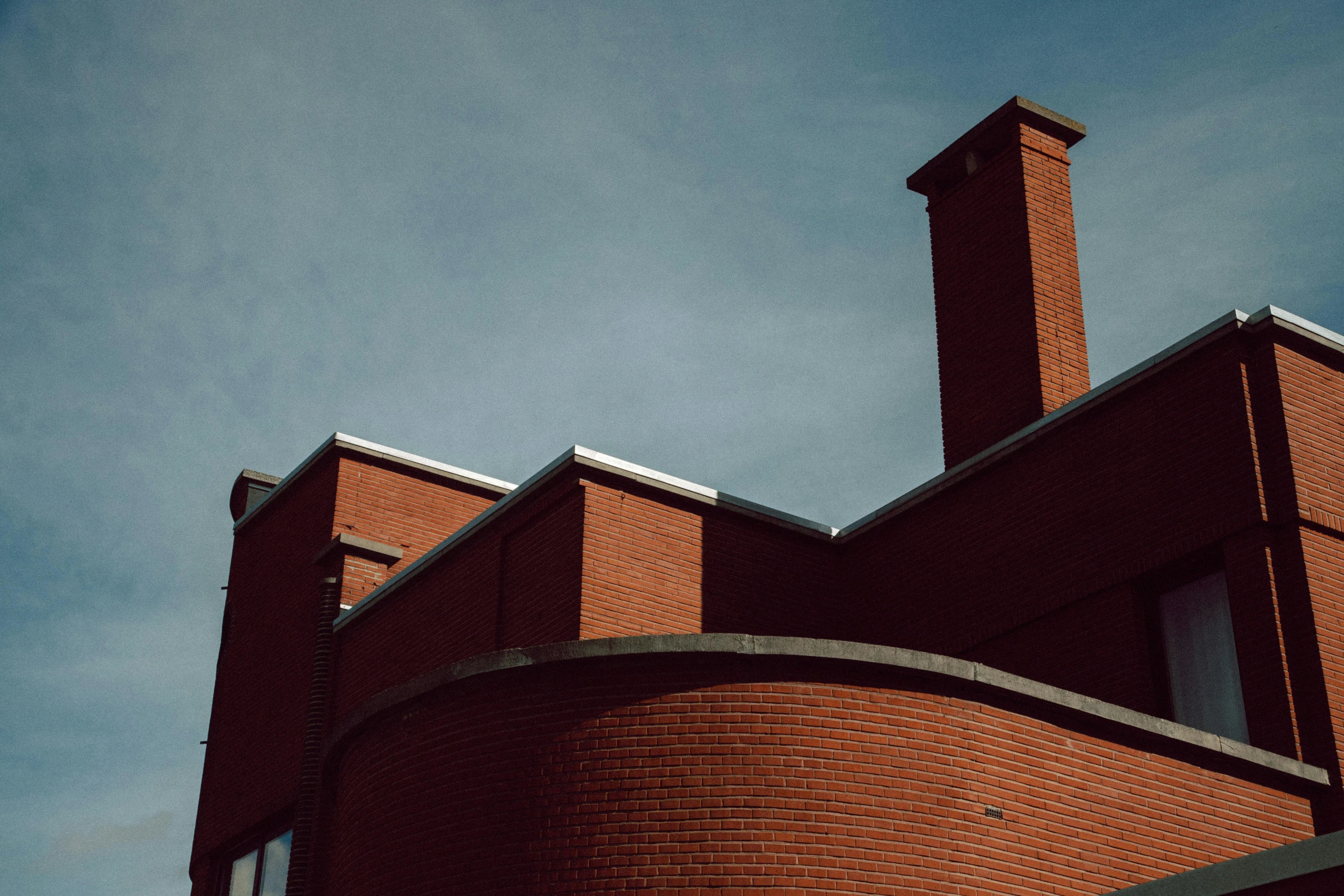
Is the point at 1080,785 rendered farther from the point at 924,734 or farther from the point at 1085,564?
the point at 1085,564

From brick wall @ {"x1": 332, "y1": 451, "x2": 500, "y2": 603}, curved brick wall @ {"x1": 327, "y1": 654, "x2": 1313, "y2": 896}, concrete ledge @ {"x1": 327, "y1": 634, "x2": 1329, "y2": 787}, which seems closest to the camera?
curved brick wall @ {"x1": 327, "y1": 654, "x2": 1313, "y2": 896}

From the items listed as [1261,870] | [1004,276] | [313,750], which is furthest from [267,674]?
[1261,870]

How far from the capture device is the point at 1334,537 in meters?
12.4

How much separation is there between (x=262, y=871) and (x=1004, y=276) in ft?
38.5

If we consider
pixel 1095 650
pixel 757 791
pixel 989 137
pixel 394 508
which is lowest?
pixel 757 791

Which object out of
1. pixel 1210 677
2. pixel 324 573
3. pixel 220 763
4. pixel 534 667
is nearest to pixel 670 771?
pixel 534 667

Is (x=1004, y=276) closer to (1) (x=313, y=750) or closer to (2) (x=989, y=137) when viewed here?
(2) (x=989, y=137)

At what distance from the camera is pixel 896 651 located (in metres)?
10.0

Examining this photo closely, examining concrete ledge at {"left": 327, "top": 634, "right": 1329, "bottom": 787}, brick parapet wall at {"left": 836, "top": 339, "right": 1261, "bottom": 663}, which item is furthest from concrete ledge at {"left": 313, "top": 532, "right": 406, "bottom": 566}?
concrete ledge at {"left": 327, "top": 634, "right": 1329, "bottom": 787}

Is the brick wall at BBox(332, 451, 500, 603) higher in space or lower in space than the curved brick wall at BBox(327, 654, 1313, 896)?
higher

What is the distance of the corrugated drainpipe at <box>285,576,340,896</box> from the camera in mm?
16734

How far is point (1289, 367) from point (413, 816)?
826 centimetres

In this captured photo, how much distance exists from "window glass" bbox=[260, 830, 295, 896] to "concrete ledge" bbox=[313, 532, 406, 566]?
352cm

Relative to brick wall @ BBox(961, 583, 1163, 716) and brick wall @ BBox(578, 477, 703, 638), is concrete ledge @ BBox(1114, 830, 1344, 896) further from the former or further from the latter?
brick wall @ BBox(578, 477, 703, 638)
